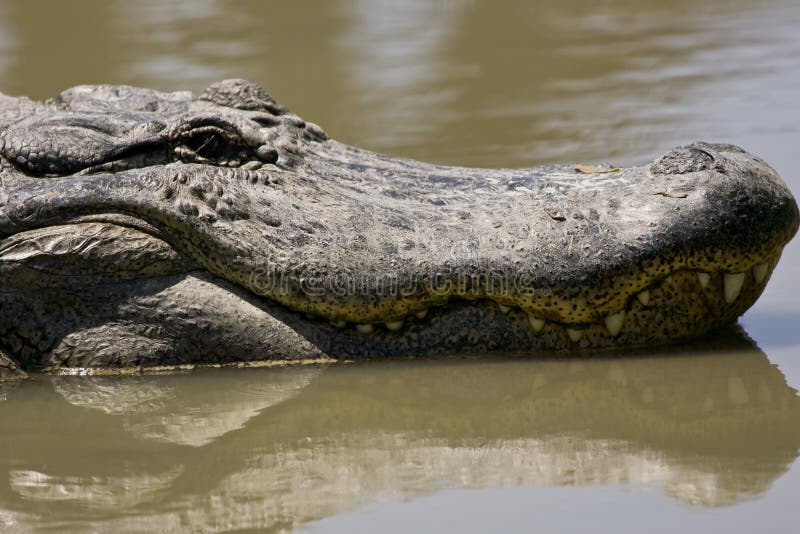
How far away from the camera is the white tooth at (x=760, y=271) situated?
4613 millimetres

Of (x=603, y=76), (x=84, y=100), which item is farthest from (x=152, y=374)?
(x=603, y=76)

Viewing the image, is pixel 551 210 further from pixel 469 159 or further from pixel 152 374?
pixel 469 159

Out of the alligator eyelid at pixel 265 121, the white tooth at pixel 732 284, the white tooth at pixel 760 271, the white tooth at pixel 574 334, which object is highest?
the alligator eyelid at pixel 265 121

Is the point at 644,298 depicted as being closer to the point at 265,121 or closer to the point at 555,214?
the point at 555,214

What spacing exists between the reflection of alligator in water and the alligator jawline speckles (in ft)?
0.33

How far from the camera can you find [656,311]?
4586 mm

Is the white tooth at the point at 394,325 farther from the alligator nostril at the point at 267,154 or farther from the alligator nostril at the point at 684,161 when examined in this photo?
the alligator nostril at the point at 684,161

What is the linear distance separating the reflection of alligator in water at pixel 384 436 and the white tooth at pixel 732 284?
0.26 m

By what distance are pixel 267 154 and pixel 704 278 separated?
1723mm

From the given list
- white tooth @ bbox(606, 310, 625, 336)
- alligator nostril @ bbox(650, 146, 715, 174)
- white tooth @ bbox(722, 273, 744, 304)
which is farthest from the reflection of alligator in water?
alligator nostril @ bbox(650, 146, 715, 174)

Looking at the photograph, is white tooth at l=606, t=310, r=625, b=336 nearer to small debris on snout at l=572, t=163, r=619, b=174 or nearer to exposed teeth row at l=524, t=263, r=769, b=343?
exposed teeth row at l=524, t=263, r=769, b=343

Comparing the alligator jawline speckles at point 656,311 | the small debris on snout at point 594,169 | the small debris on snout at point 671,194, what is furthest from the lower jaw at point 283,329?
the small debris on snout at point 594,169

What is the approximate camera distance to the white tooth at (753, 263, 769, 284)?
15.1 feet

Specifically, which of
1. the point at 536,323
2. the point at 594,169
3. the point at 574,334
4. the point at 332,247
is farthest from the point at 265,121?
the point at 574,334
